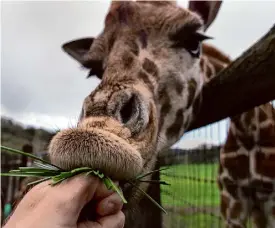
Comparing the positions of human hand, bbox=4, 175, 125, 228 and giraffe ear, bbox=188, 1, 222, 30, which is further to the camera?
giraffe ear, bbox=188, 1, 222, 30

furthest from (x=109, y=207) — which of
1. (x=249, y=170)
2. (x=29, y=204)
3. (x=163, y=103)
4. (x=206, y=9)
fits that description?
(x=206, y=9)

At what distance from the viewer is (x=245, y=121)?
265 centimetres

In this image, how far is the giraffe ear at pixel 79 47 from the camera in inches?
112

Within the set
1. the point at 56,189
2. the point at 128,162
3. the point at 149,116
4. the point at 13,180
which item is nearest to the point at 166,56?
the point at 149,116

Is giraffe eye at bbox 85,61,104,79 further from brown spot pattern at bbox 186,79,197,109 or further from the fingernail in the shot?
the fingernail

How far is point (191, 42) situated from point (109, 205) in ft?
5.19

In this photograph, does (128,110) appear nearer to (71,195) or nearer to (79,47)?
(71,195)

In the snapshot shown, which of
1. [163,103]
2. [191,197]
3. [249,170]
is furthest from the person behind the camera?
[191,197]

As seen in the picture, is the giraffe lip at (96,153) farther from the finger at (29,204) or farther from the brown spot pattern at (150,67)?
the brown spot pattern at (150,67)

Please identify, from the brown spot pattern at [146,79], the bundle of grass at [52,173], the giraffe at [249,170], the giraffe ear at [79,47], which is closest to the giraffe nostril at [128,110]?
the brown spot pattern at [146,79]

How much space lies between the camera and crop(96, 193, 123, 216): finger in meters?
0.81

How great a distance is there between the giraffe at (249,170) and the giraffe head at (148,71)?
0.52m

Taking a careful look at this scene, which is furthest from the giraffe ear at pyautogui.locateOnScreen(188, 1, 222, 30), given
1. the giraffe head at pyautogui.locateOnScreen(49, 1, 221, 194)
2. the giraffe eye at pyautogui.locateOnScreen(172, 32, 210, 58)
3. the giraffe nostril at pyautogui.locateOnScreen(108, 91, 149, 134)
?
the giraffe nostril at pyautogui.locateOnScreen(108, 91, 149, 134)

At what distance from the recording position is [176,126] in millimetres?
2211
